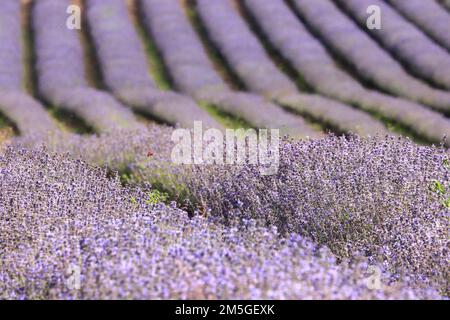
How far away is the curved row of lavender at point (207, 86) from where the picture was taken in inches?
404

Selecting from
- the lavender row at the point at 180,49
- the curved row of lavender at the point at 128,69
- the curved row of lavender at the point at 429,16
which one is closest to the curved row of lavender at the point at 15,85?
the curved row of lavender at the point at 128,69

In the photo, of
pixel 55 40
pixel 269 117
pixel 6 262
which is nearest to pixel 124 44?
pixel 55 40

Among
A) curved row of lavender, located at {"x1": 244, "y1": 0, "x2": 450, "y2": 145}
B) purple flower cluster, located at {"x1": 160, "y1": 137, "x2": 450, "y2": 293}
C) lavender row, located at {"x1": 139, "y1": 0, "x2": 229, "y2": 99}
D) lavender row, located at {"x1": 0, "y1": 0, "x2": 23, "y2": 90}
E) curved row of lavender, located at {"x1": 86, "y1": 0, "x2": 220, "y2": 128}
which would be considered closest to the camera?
purple flower cluster, located at {"x1": 160, "y1": 137, "x2": 450, "y2": 293}

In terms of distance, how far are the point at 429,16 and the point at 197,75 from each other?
454cm

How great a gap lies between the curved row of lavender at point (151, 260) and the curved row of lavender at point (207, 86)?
4.77 m

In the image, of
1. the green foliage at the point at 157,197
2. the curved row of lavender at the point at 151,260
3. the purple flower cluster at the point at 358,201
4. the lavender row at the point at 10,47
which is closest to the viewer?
the curved row of lavender at the point at 151,260

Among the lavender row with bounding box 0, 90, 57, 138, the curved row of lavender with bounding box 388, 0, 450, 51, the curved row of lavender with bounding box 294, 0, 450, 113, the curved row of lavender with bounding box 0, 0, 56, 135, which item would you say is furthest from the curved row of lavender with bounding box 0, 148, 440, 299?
the curved row of lavender with bounding box 388, 0, 450, 51

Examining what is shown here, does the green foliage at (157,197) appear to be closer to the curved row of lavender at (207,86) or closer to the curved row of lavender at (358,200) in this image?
the curved row of lavender at (358,200)

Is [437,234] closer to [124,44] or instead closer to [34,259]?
[34,259]

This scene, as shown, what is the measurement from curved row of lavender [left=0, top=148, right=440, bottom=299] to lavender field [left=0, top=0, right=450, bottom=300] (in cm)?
1

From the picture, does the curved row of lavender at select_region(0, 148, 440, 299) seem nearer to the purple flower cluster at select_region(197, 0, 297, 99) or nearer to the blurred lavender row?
the blurred lavender row

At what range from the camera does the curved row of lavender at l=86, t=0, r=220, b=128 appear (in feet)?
36.1

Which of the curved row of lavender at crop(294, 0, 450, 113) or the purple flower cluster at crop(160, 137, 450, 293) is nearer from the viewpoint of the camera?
the purple flower cluster at crop(160, 137, 450, 293)
